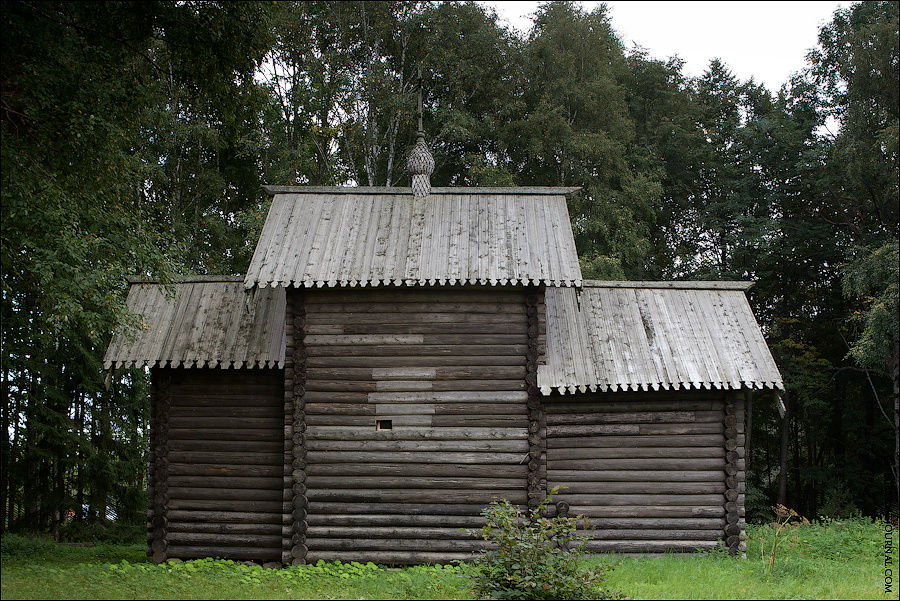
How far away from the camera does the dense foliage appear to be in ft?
62.4

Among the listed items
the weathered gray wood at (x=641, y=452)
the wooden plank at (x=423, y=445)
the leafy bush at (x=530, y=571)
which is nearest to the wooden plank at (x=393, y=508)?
the wooden plank at (x=423, y=445)

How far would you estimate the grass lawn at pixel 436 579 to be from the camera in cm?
907

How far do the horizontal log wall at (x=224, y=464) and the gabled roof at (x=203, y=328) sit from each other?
496mm

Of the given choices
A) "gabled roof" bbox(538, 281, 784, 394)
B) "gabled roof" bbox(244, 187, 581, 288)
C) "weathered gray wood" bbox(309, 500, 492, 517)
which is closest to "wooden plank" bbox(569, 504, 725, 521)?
"weathered gray wood" bbox(309, 500, 492, 517)

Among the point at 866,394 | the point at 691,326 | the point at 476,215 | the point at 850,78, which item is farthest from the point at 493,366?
the point at 866,394

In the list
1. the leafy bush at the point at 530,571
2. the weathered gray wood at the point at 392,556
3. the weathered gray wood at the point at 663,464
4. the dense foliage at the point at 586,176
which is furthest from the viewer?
the dense foliage at the point at 586,176

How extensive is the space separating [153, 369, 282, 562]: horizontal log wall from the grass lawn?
1447 mm

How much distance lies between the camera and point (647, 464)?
1308 cm

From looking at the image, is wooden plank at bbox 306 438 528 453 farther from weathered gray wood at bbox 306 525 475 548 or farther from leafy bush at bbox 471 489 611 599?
leafy bush at bbox 471 489 611 599

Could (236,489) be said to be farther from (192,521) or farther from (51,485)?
(51,485)

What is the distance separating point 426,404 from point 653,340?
437 centimetres

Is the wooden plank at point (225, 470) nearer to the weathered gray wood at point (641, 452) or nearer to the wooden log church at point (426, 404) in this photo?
the wooden log church at point (426, 404)

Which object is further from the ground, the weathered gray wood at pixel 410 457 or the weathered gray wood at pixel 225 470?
the weathered gray wood at pixel 410 457

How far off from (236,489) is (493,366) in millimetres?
5198
